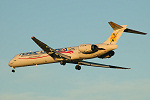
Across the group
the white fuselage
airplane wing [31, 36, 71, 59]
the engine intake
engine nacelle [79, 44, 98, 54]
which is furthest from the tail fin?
airplane wing [31, 36, 71, 59]

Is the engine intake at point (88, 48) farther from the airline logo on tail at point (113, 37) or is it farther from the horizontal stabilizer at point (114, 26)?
the horizontal stabilizer at point (114, 26)

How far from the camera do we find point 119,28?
4203 centimetres

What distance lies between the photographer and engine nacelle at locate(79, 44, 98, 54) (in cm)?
4191

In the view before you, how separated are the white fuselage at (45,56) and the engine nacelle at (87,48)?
2.10 ft

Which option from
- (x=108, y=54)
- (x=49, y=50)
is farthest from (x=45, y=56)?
(x=108, y=54)

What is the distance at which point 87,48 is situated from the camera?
42.5m

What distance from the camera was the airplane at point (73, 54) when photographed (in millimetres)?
42000

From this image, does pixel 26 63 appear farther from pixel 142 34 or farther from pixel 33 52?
pixel 142 34

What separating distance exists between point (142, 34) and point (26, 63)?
1854 centimetres

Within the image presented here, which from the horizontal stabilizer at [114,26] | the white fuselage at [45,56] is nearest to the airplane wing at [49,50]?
the white fuselage at [45,56]

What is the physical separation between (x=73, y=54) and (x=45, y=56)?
474 centimetres

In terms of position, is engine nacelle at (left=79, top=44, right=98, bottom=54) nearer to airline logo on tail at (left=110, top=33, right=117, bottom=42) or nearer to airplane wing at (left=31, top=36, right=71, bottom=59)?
airline logo on tail at (left=110, top=33, right=117, bottom=42)

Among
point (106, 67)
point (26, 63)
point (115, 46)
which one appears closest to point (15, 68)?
point (26, 63)

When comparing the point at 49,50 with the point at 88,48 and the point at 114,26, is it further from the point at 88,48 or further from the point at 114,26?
the point at 114,26
